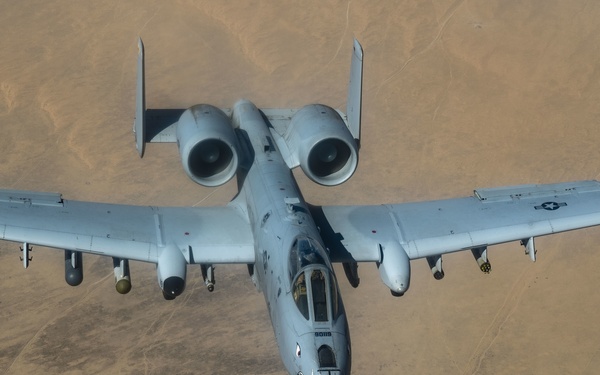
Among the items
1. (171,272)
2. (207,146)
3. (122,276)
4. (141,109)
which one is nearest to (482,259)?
(207,146)

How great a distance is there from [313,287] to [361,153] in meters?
13.5

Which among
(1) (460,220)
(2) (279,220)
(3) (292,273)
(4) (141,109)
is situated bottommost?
(3) (292,273)

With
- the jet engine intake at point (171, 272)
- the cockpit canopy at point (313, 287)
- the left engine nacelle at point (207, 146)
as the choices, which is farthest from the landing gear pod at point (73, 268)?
the cockpit canopy at point (313, 287)

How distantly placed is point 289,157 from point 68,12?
18.4m

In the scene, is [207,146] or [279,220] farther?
[207,146]

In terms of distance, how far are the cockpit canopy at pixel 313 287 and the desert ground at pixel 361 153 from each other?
4.62 meters

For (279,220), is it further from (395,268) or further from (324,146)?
(324,146)

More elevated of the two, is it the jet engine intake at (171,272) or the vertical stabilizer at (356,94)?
the vertical stabilizer at (356,94)

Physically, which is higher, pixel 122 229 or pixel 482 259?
pixel 122 229

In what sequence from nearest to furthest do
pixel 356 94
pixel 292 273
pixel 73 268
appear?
pixel 292 273
pixel 73 268
pixel 356 94

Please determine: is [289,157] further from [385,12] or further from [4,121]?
[385,12]

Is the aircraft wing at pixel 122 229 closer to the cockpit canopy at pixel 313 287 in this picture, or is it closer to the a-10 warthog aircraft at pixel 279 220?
the a-10 warthog aircraft at pixel 279 220

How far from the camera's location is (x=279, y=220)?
19766 mm

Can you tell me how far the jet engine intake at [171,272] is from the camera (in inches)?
765
